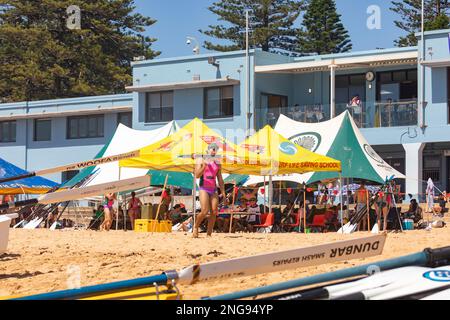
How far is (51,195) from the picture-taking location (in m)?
10.3

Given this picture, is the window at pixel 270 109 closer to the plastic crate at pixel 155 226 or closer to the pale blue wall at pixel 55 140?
the pale blue wall at pixel 55 140

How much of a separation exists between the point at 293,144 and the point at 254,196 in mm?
3633

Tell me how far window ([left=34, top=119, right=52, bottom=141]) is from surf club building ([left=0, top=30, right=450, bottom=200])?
0.06 meters

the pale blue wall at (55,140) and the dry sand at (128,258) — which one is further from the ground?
the pale blue wall at (55,140)

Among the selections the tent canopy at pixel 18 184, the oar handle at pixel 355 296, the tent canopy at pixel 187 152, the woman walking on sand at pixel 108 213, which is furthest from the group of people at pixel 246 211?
the oar handle at pixel 355 296

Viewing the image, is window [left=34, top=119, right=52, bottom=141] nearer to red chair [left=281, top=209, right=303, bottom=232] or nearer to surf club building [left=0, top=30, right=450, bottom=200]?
surf club building [left=0, top=30, right=450, bottom=200]

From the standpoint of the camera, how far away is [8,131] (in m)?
45.0

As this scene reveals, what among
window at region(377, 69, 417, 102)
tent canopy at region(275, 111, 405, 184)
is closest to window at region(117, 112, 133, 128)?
window at region(377, 69, 417, 102)

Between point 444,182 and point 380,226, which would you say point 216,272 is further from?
point 444,182

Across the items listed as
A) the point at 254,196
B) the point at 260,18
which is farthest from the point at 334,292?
the point at 260,18

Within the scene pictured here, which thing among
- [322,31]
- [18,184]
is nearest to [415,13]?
[322,31]

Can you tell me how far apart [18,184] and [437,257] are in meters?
24.9

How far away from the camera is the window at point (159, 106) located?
38156mm

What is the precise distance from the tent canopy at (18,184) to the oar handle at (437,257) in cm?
2244
